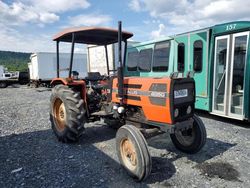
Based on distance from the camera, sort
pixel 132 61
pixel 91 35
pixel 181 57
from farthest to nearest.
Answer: pixel 132 61 → pixel 181 57 → pixel 91 35

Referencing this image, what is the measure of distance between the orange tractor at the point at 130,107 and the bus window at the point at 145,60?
3.74 metres

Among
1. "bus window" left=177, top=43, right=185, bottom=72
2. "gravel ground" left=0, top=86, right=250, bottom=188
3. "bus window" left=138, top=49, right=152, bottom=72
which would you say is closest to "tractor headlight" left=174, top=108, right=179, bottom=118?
"gravel ground" left=0, top=86, right=250, bottom=188

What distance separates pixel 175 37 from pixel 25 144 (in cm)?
560

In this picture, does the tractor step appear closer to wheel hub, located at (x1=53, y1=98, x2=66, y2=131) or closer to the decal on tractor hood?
wheel hub, located at (x1=53, y1=98, x2=66, y2=131)

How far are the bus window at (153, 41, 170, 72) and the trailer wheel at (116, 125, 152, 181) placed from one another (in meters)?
5.14

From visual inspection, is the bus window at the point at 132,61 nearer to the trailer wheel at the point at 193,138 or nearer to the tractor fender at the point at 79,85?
the tractor fender at the point at 79,85

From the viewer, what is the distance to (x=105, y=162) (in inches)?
152

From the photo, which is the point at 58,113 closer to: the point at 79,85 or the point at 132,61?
the point at 79,85

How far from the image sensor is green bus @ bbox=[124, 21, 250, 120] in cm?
584

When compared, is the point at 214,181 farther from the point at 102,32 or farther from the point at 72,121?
the point at 102,32

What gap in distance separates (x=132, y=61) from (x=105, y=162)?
21.9 feet

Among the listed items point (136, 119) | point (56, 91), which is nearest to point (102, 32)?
point (56, 91)

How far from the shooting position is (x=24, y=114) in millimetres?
8102

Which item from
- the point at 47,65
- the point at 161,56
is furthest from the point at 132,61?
the point at 47,65
